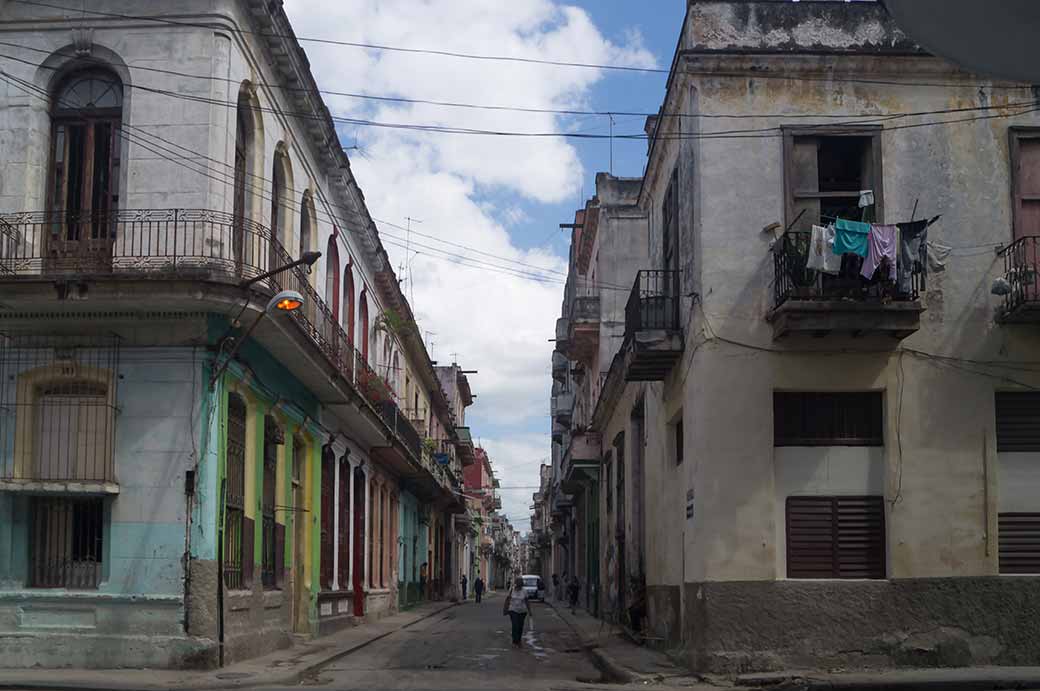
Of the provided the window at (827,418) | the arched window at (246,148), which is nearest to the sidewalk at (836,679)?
the window at (827,418)

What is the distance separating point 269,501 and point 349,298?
27.4ft

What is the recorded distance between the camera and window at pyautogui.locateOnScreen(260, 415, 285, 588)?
18.4 m

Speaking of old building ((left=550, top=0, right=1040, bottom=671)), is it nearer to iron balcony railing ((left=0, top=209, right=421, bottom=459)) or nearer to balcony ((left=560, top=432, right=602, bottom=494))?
iron balcony railing ((left=0, top=209, right=421, bottom=459))

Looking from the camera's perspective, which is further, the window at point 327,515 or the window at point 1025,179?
the window at point 327,515

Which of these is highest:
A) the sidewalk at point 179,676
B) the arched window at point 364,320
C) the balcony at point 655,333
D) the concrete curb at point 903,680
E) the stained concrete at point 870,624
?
the arched window at point 364,320

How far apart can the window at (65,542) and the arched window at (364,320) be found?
1384 cm

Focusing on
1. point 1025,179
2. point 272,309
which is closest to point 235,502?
point 272,309

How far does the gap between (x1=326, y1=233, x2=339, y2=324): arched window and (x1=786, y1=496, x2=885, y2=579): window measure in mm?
12102

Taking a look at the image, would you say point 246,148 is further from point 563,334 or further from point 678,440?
point 563,334

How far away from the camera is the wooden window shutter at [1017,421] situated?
48.8 ft

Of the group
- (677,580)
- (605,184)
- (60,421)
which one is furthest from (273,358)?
(605,184)

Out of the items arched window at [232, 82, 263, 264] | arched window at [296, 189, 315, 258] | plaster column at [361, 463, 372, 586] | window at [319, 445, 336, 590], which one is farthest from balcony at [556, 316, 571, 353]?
arched window at [232, 82, 263, 264]

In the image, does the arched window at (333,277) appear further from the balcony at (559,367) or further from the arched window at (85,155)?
the balcony at (559,367)

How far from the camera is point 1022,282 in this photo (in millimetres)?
14602
